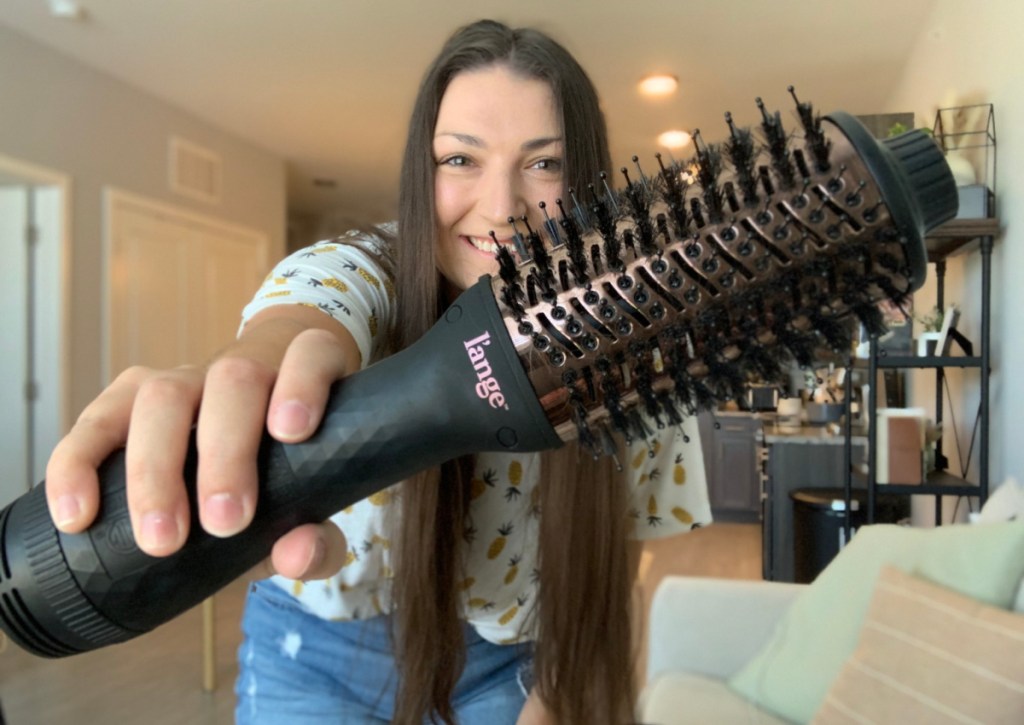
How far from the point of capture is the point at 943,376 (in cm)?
130

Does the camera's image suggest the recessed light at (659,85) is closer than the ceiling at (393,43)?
No

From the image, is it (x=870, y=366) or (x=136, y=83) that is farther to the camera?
(x=136, y=83)

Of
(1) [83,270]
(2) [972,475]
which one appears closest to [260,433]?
(2) [972,475]

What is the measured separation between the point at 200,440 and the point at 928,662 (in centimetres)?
106

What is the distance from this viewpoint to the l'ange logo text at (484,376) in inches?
8.9

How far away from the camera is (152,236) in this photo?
3.13m

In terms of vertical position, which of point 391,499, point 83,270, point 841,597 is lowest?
point 841,597

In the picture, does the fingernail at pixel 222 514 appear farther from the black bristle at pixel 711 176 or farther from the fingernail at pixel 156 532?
the black bristle at pixel 711 176

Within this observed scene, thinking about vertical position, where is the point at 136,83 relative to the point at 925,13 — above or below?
above

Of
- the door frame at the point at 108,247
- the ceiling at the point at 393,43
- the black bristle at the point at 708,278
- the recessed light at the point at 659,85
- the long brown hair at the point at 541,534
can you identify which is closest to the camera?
the black bristle at the point at 708,278

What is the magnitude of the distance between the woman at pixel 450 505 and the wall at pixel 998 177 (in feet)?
1.84

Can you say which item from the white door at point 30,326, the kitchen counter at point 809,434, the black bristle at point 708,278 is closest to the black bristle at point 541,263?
the black bristle at point 708,278

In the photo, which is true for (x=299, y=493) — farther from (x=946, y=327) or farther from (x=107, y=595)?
(x=946, y=327)

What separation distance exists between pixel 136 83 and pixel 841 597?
9.96 feet
